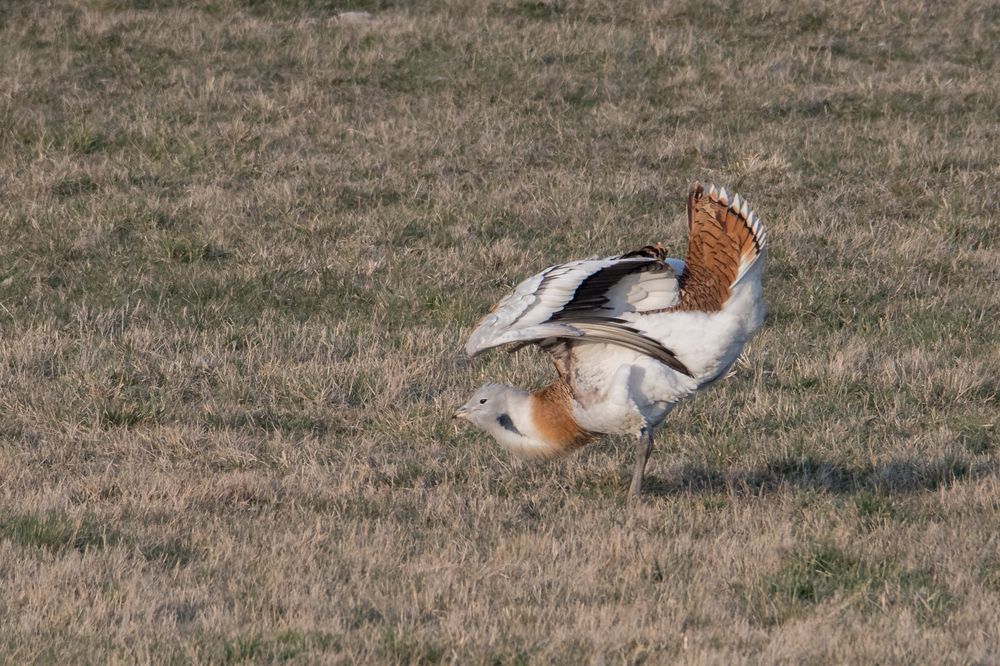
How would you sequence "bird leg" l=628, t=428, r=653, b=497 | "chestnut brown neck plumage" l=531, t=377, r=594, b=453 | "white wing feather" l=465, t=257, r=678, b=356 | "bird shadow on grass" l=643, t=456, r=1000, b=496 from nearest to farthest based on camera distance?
1. "white wing feather" l=465, t=257, r=678, b=356
2. "chestnut brown neck plumage" l=531, t=377, r=594, b=453
3. "bird leg" l=628, t=428, r=653, b=497
4. "bird shadow on grass" l=643, t=456, r=1000, b=496

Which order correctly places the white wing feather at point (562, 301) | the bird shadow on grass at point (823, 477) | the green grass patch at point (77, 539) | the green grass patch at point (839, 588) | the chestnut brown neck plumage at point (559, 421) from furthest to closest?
1. the bird shadow on grass at point (823, 477)
2. the chestnut brown neck plumage at point (559, 421)
3. the white wing feather at point (562, 301)
4. the green grass patch at point (77, 539)
5. the green grass patch at point (839, 588)

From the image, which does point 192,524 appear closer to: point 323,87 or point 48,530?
point 48,530

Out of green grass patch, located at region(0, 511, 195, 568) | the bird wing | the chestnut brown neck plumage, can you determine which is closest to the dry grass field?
green grass patch, located at region(0, 511, 195, 568)

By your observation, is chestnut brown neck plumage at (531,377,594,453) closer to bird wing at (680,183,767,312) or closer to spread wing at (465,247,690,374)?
spread wing at (465,247,690,374)

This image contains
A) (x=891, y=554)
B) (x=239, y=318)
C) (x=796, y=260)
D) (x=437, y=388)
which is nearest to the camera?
(x=891, y=554)

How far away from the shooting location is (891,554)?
5.44 m

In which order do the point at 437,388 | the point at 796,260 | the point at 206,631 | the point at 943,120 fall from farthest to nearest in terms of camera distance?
the point at 943,120
the point at 796,260
the point at 437,388
the point at 206,631

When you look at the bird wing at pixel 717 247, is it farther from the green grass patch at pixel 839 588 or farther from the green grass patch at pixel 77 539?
the green grass patch at pixel 77 539

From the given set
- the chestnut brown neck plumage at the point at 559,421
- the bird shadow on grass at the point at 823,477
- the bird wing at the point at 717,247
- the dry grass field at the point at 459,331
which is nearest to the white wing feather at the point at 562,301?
the bird wing at the point at 717,247

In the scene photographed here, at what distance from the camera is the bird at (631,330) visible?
582 centimetres

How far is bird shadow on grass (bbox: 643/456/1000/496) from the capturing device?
648cm

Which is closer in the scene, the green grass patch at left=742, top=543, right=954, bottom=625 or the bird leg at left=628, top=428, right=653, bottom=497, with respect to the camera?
the green grass patch at left=742, top=543, right=954, bottom=625

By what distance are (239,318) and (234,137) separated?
426 centimetres

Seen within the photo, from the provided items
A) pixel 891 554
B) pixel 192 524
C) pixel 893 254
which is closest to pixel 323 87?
pixel 893 254
